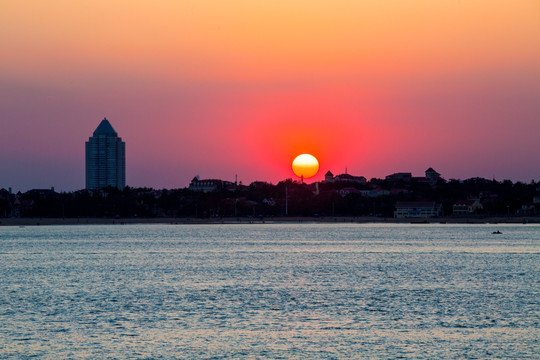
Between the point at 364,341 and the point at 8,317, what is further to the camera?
→ the point at 8,317

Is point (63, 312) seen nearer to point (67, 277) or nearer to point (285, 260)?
point (67, 277)

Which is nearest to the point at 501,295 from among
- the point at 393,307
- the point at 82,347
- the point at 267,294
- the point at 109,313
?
the point at 393,307

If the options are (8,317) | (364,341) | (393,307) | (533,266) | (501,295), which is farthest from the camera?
(533,266)

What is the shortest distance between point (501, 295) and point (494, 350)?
19.4 metres

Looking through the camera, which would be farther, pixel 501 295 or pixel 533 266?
pixel 533 266

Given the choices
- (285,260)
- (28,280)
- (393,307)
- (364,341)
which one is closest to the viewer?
(364,341)

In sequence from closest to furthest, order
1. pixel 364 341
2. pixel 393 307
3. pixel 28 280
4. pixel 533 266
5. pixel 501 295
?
pixel 364 341 → pixel 393 307 → pixel 501 295 → pixel 28 280 → pixel 533 266

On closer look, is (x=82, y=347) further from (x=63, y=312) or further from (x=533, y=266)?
(x=533, y=266)

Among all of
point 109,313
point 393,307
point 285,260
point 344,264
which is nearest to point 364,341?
point 393,307

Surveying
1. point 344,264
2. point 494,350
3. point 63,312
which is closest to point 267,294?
point 63,312

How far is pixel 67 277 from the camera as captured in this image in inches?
2559

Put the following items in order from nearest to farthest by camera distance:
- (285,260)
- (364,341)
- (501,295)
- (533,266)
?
(364,341) < (501,295) < (533,266) < (285,260)

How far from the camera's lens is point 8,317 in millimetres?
40750

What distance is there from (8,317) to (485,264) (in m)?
51.5
